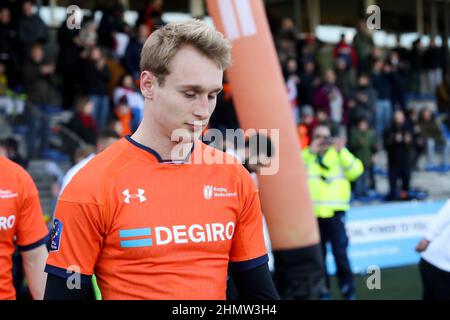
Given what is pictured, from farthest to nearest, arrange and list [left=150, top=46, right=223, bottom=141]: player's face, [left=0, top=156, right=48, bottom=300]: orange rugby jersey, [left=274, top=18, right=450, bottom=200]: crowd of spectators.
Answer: [left=274, top=18, right=450, bottom=200]: crowd of spectators, [left=0, top=156, right=48, bottom=300]: orange rugby jersey, [left=150, top=46, right=223, bottom=141]: player's face

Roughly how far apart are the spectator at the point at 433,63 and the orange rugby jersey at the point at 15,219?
698 inches

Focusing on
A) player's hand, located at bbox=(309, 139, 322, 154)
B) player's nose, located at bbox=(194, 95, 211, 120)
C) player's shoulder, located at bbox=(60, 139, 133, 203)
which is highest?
player's nose, located at bbox=(194, 95, 211, 120)

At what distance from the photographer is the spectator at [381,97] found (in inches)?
669

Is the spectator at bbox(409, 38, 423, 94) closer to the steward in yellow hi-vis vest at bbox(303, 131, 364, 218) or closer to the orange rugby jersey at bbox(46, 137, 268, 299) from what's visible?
the steward in yellow hi-vis vest at bbox(303, 131, 364, 218)

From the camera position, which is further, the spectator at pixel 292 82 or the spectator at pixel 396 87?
the spectator at pixel 396 87

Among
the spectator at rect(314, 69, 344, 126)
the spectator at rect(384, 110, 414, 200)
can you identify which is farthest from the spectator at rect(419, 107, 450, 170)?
the spectator at rect(314, 69, 344, 126)

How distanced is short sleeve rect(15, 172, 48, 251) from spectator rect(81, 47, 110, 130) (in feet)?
27.5

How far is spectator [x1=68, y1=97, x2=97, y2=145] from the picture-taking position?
11.7 metres

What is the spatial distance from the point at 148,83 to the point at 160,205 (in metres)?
0.39

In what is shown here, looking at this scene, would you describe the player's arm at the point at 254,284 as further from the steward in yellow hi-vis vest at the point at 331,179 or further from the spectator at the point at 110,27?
the spectator at the point at 110,27

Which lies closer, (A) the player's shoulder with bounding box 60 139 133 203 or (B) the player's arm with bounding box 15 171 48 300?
(A) the player's shoulder with bounding box 60 139 133 203

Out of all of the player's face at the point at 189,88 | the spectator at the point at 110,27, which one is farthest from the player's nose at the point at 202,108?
the spectator at the point at 110,27

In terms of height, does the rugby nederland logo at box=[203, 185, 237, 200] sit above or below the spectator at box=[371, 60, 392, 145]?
above
